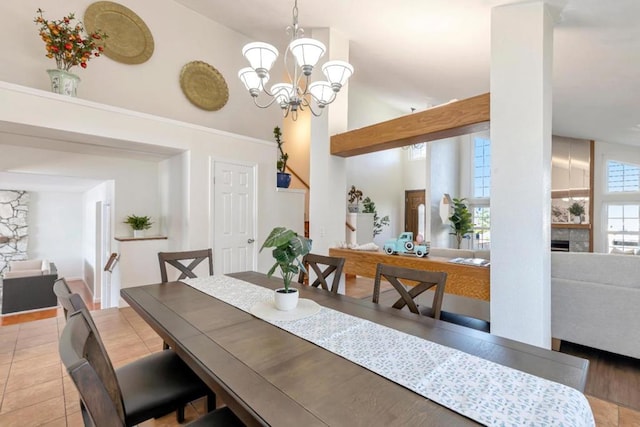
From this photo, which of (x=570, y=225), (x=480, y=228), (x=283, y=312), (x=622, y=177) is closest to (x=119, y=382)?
(x=283, y=312)

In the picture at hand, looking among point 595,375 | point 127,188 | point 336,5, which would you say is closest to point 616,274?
point 595,375

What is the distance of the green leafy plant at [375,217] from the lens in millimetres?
7629

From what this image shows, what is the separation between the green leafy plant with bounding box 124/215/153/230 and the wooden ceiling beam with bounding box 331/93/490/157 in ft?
9.60

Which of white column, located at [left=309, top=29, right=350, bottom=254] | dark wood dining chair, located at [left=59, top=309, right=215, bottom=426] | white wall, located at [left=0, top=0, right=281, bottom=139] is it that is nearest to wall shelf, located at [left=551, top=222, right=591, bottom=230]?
white column, located at [left=309, top=29, right=350, bottom=254]

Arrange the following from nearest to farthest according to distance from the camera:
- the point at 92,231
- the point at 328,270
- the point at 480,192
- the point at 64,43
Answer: the point at 328,270 < the point at 64,43 < the point at 92,231 < the point at 480,192

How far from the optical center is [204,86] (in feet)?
14.5

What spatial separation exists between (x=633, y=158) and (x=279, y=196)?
7.39 metres

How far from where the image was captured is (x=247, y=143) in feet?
15.2

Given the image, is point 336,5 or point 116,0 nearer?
point 336,5

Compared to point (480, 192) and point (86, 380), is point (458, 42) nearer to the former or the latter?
point (86, 380)

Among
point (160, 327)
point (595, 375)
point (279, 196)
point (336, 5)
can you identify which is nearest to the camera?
point (160, 327)

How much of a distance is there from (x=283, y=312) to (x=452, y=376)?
2.92ft

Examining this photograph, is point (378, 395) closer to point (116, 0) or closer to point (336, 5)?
point (336, 5)

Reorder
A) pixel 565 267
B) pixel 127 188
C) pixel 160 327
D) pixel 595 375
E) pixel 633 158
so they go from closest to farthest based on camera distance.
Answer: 1. pixel 160 327
2. pixel 595 375
3. pixel 565 267
4. pixel 127 188
5. pixel 633 158
